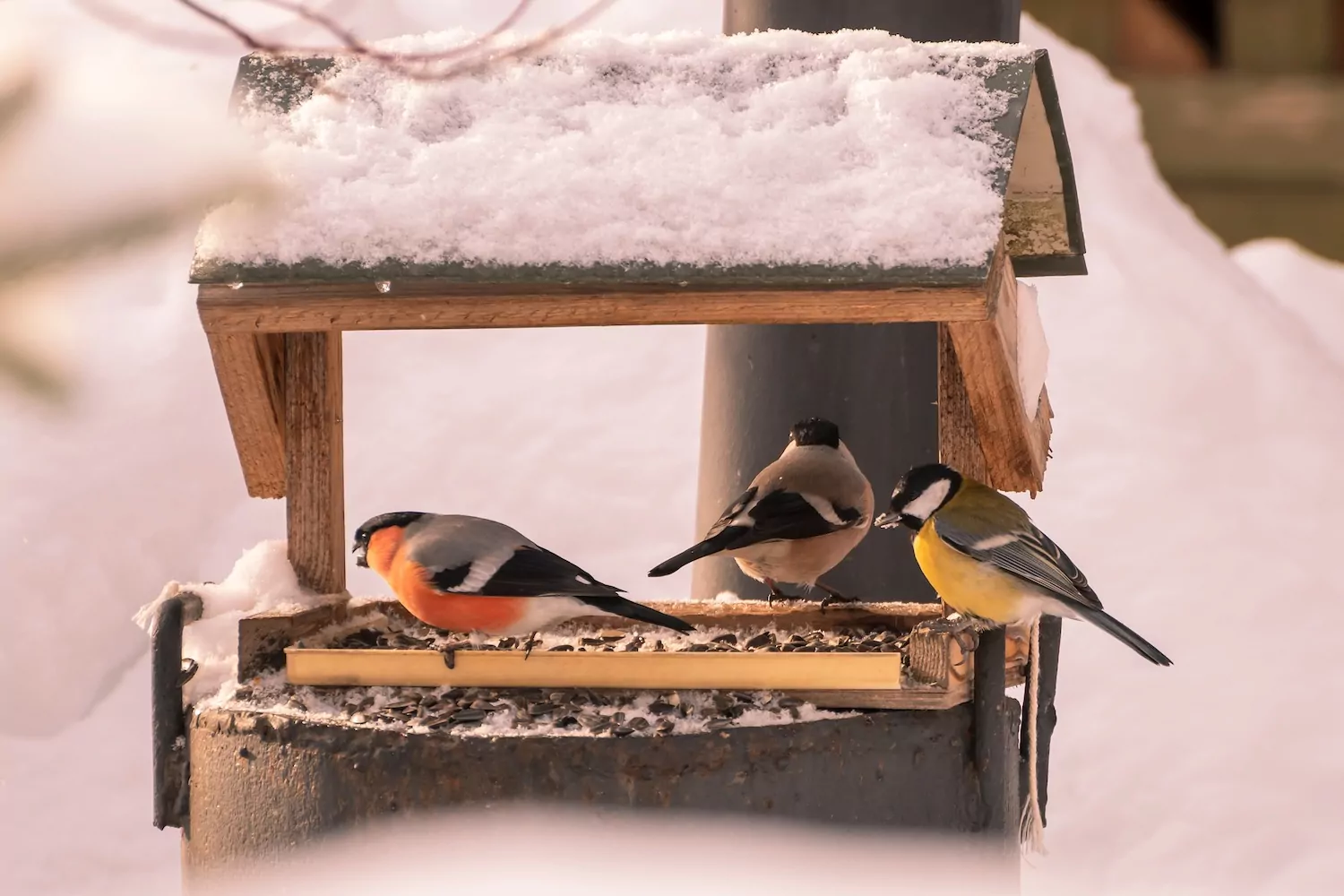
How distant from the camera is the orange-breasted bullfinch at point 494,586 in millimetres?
2375

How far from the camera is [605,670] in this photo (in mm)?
2252

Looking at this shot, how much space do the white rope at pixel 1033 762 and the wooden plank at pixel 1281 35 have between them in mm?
5416

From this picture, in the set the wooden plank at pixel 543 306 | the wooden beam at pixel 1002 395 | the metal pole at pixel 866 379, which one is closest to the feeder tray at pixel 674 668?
the wooden beam at pixel 1002 395

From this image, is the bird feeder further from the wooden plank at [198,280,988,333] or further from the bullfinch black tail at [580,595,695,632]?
the bullfinch black tail at [580,595,695,632]

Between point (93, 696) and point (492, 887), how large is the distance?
2.65 metres

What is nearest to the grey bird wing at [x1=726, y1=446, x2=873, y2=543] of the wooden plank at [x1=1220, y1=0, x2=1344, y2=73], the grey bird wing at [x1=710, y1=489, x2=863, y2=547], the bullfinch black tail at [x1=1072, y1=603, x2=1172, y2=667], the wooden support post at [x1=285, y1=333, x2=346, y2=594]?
the grey bird wing at [x1=710, y1=489, x2=863, y2=547]

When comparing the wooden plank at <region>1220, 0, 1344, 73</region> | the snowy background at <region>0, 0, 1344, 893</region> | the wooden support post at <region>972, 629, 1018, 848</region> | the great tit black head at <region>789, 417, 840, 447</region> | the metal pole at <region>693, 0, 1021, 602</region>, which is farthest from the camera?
the wooden plank at <region>1220, 0, 1344, 73</region>

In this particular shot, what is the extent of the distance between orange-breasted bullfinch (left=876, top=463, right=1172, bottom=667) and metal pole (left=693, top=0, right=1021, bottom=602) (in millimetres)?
829

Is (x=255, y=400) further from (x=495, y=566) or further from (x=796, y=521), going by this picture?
(x=796, y=521)

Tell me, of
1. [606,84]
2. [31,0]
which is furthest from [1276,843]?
[31,0]

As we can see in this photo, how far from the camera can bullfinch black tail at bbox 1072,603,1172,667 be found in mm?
2518

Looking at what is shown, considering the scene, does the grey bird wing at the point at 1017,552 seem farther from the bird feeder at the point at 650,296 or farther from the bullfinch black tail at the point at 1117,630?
the bird feeder at the point at 650,296

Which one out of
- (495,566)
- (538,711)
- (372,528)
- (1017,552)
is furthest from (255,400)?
(1017,552)

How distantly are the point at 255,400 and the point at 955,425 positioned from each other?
1.11 metres
